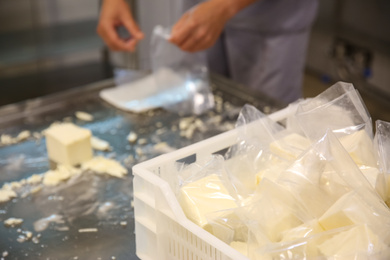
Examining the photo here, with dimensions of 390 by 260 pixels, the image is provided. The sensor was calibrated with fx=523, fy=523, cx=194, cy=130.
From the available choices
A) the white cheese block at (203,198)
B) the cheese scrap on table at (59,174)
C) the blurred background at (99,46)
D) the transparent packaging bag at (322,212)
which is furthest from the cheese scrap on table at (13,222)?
the blurred background at (99,46)

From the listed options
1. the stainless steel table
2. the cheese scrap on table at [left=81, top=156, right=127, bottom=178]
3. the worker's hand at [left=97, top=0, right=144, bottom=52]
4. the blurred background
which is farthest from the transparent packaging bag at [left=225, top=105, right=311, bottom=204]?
the blurred background

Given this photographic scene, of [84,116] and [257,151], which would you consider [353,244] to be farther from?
[84,116]

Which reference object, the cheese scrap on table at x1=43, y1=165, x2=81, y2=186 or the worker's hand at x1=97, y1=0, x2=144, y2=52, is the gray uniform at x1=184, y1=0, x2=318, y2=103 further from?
the cheese scrap on table at x1=43, y1=165, x2=81, y2=186

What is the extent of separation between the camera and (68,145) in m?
1.20

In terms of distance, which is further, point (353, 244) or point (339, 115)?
point (339, 115)

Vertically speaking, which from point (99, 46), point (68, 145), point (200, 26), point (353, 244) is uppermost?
point (200, 26)

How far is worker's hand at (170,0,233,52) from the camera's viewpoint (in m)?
1.41

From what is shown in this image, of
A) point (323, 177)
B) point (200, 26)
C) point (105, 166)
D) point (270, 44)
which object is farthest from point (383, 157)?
point (270, 44)

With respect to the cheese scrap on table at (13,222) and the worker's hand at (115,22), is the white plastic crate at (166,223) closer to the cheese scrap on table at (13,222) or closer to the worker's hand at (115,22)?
the cheese scrap on table at (13,222)

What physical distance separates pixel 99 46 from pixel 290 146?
1.81 m

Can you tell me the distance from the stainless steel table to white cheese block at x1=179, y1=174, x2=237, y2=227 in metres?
0.22

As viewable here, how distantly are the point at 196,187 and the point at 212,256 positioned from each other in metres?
0.14

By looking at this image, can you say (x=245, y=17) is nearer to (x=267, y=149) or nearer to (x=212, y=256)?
(x=267, y=149)

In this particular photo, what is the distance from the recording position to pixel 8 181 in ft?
3.85
